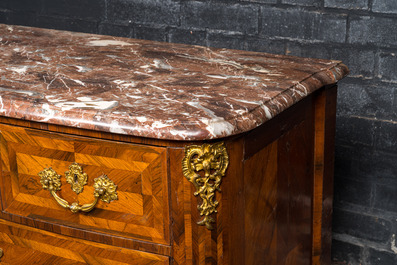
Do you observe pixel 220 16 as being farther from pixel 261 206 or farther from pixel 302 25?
pixel 261 206

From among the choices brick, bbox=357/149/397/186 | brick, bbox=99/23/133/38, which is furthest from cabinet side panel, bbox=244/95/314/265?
brick, bbox=99/23/133/38

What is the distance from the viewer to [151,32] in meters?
3.01

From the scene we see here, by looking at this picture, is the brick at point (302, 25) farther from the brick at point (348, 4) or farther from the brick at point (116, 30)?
the brick at point (116, 30)

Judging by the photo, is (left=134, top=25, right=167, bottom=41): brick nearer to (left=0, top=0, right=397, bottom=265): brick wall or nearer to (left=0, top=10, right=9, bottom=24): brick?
(left=0, top=0, right=397, bottom=265): brick wall

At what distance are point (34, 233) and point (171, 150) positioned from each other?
22.0 inches

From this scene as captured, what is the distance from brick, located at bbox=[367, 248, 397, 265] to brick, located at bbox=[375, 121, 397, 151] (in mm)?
456

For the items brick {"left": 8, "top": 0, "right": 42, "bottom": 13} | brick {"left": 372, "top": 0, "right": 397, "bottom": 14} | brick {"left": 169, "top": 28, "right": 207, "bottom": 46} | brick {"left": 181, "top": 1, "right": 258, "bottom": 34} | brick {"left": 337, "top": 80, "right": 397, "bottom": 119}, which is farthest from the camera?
brick {"left": 8, "top": 0, "right": 42, "bottom": 13}

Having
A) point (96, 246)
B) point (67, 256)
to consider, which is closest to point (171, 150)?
point (96, 246)

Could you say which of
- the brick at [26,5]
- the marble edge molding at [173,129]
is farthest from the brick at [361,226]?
the brick at [26,5]

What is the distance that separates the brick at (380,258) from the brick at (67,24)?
5.40ft

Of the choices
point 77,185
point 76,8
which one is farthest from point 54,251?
point 76,8

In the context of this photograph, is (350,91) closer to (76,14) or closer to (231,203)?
(231,203)

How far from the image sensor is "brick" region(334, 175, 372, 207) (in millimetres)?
2625

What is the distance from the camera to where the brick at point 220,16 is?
271 cm
